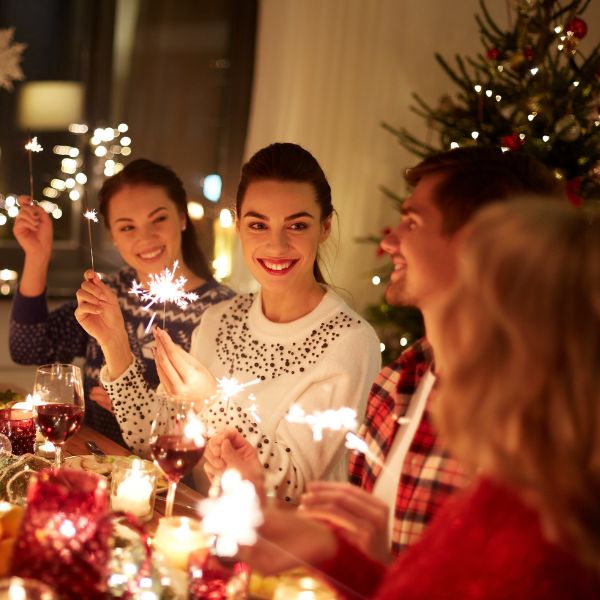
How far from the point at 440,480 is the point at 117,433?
1302mm

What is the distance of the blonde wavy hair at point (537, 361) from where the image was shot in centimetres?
82

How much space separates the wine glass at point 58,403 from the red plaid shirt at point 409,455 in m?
0.57

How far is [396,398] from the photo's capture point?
1.70 m

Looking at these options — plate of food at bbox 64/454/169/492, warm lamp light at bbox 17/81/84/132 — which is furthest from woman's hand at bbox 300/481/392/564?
warm lamp light at bbox 17/81/84/132

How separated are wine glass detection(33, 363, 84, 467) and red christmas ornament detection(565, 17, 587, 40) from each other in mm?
2140

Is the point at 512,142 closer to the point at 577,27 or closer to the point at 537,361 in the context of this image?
the point at 577,27

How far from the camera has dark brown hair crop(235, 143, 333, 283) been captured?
2123mm

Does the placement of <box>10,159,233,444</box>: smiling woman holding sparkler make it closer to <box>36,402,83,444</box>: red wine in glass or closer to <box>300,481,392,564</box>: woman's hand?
<box>36,402,83,444</box>: red wine in glass

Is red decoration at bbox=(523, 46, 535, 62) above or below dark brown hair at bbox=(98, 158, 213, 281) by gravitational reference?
above

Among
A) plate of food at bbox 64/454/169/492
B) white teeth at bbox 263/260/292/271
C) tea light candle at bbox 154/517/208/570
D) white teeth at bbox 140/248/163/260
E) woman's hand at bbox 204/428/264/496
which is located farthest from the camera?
white teeth at bbox 140/248/163/260

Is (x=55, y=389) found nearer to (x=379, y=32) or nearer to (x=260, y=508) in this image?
(x=260, y=508)

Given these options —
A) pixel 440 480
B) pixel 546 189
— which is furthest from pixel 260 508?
pixel 546 189

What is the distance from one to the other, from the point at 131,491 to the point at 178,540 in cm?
26

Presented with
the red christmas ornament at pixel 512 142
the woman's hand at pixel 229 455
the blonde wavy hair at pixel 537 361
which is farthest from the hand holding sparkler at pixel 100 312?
the red christmas ornament at pixel 512 142
